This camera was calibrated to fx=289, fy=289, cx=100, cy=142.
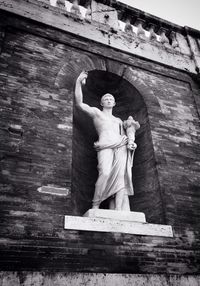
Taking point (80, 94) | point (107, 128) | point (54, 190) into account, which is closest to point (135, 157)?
point (107, 128)

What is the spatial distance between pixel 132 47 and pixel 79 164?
3.63m

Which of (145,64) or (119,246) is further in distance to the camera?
(145,64)

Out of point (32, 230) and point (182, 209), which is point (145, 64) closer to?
point (182, 209)

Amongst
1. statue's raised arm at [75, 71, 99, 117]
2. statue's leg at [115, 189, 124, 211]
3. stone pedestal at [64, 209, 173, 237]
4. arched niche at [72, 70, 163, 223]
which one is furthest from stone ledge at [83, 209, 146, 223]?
statue's raised arm at [75, 71, 99, 117]

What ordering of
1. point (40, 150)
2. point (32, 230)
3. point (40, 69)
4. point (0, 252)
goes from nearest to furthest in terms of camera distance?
point (0, 252), point (32, 230), point (40, 150), point (40, 69)

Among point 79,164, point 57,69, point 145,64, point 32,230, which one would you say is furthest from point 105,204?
point 145,64

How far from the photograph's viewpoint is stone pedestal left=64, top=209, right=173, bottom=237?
4.50m

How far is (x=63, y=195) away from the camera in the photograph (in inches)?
186

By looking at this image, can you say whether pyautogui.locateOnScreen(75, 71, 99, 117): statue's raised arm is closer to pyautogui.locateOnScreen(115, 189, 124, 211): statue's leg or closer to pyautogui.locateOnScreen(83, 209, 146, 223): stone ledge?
pyautogui.locateOnScreen(115, 189, 124, 211): statue's leg

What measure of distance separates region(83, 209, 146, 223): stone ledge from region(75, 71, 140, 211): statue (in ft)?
1.00

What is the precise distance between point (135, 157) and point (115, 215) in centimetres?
208

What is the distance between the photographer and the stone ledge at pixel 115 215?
4.75 metres

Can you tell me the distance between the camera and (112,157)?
5609 millimetres

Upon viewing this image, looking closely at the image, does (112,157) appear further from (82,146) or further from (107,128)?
(82,146)
